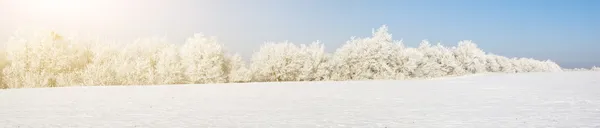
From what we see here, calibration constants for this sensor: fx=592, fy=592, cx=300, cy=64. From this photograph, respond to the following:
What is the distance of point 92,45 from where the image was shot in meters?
75.8

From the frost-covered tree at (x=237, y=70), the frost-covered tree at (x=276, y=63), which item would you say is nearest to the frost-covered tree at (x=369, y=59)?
the frost-covered tree at (x=276, y=63)

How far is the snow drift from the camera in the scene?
70688 mm

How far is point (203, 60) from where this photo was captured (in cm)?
7119

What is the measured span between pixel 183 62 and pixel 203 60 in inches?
119

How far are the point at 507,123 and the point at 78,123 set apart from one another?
43.5 ft

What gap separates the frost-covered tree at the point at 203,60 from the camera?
7081 cm

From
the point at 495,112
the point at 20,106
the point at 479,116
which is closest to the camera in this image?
the point at 479,116

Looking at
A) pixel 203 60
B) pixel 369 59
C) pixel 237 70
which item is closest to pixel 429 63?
pixel 369 59

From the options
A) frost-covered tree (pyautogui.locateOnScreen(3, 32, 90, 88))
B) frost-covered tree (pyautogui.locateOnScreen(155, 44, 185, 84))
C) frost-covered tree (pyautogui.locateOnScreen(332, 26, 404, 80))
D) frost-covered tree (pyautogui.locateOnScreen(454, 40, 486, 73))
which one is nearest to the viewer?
frost-covered tree (pyautogui.locateOnScreen(3, 32, 90, 88))

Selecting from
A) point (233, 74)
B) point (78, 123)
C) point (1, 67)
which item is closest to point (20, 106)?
point (78, 123)

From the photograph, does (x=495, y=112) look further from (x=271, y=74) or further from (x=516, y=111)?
(x=271, y=74)

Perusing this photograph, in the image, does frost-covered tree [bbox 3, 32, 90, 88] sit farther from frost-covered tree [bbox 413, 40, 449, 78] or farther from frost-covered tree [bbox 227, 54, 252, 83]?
frost-covered tree [bbox 413, 40, 449, 78]

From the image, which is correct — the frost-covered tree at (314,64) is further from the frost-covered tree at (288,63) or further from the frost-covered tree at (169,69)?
the frost-covered tree at (169,69)

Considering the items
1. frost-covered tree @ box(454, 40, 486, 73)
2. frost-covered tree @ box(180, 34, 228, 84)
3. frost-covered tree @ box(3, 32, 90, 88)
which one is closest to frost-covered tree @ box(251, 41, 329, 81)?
frost-covered tree @ box(180, 34, 228, 84)
